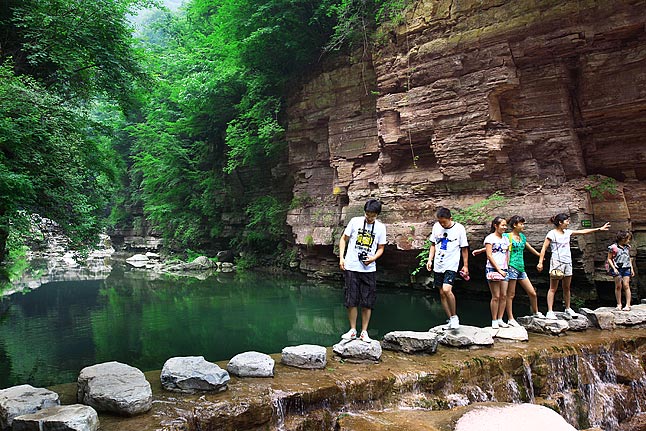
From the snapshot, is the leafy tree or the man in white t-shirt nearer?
the man in white t-shirt

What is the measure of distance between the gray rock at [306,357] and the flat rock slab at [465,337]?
6.41ft

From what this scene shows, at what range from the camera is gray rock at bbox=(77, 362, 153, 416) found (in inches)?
140

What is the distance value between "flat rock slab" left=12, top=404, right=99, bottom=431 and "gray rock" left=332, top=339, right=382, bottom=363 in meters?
2.86

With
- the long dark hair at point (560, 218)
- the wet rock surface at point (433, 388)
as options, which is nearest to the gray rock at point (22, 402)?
the wet rock surface at point (433, 388)

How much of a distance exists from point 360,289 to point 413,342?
102cm

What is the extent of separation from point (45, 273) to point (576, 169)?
2385cm

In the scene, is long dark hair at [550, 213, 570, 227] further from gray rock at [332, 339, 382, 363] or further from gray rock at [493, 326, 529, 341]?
gray rock at [332, 339, 382, 363]

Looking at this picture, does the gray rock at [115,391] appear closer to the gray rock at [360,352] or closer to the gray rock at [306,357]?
the gray rock at [306,357]

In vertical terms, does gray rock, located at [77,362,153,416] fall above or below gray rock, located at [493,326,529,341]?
above

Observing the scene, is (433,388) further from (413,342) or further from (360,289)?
(360,289)

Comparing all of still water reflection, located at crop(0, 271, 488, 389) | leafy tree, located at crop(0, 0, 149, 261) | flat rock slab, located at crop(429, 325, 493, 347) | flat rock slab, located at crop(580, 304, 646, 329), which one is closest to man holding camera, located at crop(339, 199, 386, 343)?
flat rock slab, located at crop(429, 325, 493, 347)

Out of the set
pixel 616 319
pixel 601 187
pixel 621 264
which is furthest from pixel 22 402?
pixel 601 187

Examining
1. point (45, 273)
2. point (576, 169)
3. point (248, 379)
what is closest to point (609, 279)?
point (576, 169)

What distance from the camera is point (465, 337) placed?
18.9ft
